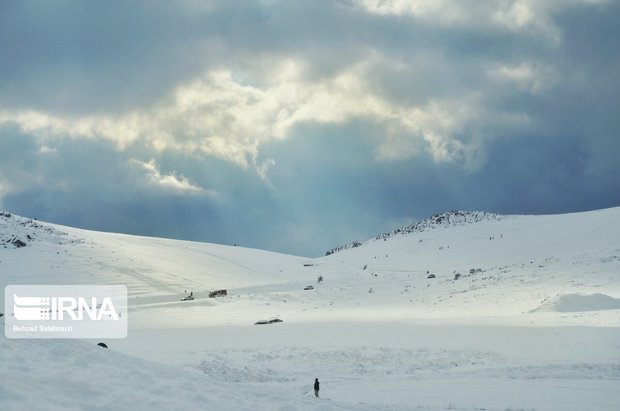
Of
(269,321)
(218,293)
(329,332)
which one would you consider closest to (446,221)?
(218,293)

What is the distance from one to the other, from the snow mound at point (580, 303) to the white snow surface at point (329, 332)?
0.10 metres

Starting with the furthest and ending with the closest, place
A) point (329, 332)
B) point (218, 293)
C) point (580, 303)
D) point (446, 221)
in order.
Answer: point (446, 221) < point (218, 293) < point (580, 303) < point (329, 332)

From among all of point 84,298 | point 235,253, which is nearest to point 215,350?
point 84,298

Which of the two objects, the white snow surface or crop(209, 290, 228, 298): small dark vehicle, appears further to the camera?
crop(209, 290, 228, 298): small dark vehicle

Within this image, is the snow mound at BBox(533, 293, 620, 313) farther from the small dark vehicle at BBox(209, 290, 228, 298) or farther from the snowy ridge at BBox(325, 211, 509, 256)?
the snowy ridge at BBox(325, 211, 509, 256)

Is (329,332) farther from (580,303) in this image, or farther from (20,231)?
(20,231)

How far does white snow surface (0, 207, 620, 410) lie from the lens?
12828mm

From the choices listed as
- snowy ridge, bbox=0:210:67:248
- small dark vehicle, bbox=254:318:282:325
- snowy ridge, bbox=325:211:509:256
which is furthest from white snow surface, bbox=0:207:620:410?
snowy ridge, bbox=325:211:509:256

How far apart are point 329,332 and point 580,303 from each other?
546 inches

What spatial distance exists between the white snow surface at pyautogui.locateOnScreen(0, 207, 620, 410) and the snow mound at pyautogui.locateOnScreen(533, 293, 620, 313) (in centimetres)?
10

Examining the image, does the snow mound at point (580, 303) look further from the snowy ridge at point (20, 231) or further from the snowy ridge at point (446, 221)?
the snowy ridge at point (446, 221)

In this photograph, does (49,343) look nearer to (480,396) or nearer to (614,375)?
(480,396)

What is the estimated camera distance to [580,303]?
29547 millimetres

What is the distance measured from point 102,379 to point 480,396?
10079 millimetres
